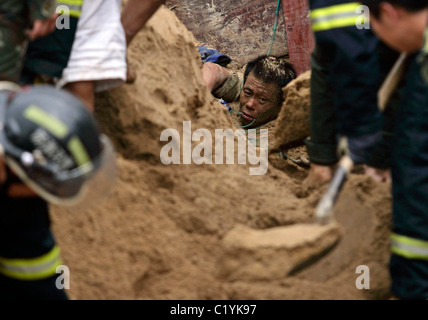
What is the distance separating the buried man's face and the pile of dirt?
1.85 metres

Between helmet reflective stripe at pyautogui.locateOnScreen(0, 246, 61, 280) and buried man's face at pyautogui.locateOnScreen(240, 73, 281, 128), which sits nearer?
helmet reflective stripe at pyautogui.locateOnScreen(0, 246, 61, 280)

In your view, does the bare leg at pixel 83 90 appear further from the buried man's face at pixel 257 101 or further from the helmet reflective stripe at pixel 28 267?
the buried man's face at pixel 257 101

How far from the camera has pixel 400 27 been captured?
80.8 inches

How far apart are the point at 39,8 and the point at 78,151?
2.21 feet

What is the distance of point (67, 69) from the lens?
2348 millimetres

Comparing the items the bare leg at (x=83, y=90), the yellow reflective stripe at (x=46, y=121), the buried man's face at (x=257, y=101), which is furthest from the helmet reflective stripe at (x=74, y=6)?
the buried man's face at (x=257, y=101)

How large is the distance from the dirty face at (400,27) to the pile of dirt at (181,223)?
0.67 m

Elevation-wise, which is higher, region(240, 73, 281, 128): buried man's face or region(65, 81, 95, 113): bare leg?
region(65, 81, 95, 113): bare leg

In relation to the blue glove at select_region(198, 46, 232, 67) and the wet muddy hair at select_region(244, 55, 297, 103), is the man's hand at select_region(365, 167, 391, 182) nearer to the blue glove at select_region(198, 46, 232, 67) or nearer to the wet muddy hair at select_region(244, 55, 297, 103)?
the wet muddy hair at select_region(244, 55, 297, 103)

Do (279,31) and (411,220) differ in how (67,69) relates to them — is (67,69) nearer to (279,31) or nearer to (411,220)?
(411,220)

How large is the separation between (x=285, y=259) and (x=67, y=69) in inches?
49.9

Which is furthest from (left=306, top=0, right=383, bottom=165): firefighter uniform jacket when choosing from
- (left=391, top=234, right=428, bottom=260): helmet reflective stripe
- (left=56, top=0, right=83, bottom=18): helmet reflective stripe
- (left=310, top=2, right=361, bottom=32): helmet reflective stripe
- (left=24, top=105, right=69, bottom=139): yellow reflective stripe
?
(left=24, top=105, right=69, bottom=139): yellow reflective stripe

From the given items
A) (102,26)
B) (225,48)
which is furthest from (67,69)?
(225,48)

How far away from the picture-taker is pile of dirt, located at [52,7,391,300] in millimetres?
2121
